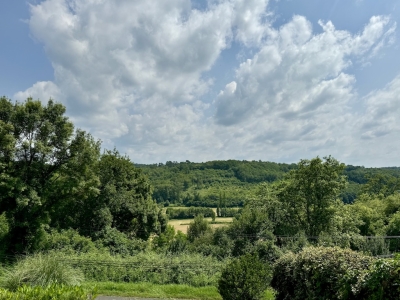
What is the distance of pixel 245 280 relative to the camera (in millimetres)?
5855

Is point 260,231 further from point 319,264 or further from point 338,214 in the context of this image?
point 319,264

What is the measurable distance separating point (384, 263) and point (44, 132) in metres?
15.8

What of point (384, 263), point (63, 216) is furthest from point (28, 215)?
point (384, 263)

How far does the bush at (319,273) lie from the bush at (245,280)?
287 mm

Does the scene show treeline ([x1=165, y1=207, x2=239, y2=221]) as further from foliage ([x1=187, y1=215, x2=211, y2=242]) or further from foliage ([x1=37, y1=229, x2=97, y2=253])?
foliage ([x1=37, y1=229, x2=97, y2=253])

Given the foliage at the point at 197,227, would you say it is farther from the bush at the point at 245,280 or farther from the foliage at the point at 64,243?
the bush at the point at 245,280

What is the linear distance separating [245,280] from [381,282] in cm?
268

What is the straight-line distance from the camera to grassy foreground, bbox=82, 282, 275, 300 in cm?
822

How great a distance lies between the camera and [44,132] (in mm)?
15398

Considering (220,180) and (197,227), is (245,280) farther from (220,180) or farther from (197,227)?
(220,180)

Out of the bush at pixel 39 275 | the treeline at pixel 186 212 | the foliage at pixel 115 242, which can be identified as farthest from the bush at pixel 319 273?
the treeline at pixel 186 212

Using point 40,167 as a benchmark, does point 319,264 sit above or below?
below

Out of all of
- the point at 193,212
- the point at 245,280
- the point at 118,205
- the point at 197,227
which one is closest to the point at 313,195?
the point at 118,205

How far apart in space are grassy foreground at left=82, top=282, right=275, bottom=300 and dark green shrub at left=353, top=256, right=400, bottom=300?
4.37 m
